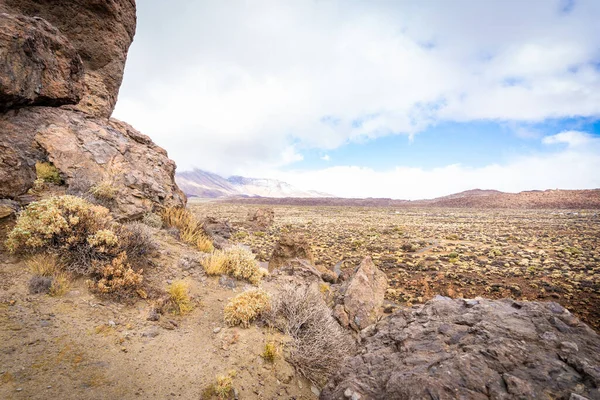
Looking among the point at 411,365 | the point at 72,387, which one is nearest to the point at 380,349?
the point at 411,365

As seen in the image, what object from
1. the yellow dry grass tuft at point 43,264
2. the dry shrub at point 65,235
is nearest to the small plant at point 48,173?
the dry shrub at point 65,235

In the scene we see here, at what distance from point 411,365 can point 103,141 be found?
32.2 ft

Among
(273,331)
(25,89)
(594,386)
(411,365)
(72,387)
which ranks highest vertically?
(25,89)

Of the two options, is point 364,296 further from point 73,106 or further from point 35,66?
point 73,106

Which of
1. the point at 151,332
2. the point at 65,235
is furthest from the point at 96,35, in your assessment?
Result: the point at 151,332

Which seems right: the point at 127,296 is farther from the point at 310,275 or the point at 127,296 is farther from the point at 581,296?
the point at 581,296

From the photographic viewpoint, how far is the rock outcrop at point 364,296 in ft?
21.0

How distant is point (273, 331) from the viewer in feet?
16.4

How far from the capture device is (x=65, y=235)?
16.1ft

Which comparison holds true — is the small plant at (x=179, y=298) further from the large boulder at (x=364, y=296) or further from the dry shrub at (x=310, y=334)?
the large boulder at (x=364, y=296)

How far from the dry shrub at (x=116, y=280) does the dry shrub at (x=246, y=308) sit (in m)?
1.73

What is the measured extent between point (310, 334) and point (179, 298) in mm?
2643

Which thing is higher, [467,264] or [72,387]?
[72,387]

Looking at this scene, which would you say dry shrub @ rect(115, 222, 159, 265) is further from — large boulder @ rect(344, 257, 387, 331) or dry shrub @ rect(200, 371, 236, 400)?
large boulder @ rect(344, 257, 387, 331)
